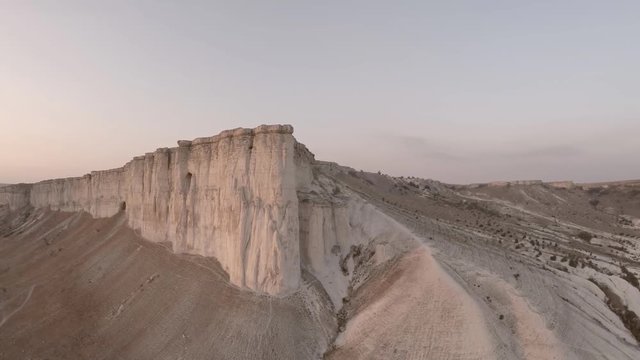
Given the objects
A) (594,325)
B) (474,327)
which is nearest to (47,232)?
(474,327)

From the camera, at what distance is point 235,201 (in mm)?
19453

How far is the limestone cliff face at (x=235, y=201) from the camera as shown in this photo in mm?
17875

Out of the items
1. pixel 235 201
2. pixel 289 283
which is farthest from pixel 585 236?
pixel 235 201

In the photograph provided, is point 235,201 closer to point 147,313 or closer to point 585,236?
point 147,313

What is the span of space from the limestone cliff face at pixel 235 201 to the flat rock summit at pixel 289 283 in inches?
3.2

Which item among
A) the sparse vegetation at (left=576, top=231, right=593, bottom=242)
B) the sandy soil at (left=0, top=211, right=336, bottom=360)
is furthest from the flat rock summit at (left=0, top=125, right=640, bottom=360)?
the sparse vegetation at (left=576, top=231, right=593, bottom=242)

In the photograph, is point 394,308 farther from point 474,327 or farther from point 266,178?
point 266,178

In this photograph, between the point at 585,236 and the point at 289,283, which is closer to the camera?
the point at 289,283

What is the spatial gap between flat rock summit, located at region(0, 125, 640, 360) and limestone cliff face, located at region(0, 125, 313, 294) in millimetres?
81

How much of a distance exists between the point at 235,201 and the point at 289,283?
4.71m

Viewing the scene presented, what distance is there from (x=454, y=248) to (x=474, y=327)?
266 inches

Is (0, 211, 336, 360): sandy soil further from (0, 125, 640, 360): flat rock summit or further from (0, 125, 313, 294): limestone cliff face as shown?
(0, 125, 313, 294): limestone cliff face

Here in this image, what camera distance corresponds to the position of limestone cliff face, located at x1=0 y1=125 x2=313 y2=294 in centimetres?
1788

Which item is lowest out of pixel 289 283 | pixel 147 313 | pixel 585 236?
pixel 147 313
